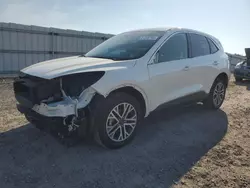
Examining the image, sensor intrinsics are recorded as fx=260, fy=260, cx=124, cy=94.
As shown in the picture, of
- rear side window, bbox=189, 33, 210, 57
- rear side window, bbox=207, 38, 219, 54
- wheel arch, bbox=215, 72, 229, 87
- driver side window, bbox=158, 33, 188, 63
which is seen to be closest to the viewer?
driver side window, bbox=158, 33, 188, 63

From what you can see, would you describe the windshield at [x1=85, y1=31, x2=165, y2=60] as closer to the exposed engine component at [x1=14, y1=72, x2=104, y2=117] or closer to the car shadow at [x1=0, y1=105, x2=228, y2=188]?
the exposed engine component at [x1=14, y1=72, x2=104, y2=117]

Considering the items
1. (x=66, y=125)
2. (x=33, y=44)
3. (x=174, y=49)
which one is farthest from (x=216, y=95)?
(x=33, y=44)

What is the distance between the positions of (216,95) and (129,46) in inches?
105

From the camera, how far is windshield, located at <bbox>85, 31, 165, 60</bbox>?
13.7 ft

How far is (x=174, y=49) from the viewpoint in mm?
4621

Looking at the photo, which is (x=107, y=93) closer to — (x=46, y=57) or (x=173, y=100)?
(x=173, y=100)

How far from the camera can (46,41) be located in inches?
485

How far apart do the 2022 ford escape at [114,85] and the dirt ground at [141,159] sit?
37 cm

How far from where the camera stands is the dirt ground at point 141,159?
9.89 feet

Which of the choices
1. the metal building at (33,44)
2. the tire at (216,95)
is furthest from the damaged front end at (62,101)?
the metal building at (33,44)

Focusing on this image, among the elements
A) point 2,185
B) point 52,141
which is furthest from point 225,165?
point 2,185

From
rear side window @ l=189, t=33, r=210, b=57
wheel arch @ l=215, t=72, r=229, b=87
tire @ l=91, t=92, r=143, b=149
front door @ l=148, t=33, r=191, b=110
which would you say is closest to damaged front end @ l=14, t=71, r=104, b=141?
tire @ l=91, t=92, r=143, b=149

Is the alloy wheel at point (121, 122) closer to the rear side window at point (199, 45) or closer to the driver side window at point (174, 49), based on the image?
the driver side window at point (174, 49)

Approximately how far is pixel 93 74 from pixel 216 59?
3.42 m
